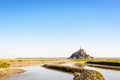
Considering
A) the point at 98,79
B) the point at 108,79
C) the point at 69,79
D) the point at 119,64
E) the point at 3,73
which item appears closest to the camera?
the point at 98,79

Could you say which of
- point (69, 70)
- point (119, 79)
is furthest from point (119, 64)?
point (119, 79)

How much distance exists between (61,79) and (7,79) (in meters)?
11.7

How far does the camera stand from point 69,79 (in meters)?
46.8

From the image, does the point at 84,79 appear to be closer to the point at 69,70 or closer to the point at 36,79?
the point at 36,79

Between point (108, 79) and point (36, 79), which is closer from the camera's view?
point (108, 79)

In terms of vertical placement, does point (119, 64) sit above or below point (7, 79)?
above

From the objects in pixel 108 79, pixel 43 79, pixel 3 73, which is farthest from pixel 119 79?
pixel 3 73

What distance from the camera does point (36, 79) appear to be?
4831 centimetres

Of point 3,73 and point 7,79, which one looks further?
point 3,73

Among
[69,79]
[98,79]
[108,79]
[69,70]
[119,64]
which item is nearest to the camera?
[98,79]

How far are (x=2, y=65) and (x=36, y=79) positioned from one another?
3142 centimetres

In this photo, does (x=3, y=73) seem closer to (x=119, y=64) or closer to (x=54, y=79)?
(x=54, y=79)

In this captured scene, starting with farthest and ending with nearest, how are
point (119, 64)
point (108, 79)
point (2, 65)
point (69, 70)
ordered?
point (119, 64) → point (2, 65) → point (69, 70) → point (108, 79)

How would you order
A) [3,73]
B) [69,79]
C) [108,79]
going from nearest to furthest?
[108,79] → [69,79] → [3,73]
